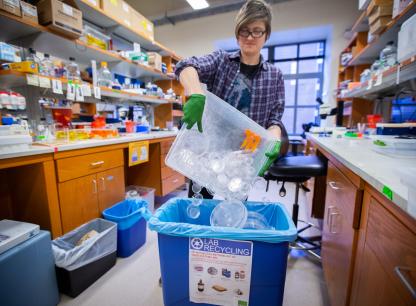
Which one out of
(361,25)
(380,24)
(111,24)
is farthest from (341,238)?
(361,25)

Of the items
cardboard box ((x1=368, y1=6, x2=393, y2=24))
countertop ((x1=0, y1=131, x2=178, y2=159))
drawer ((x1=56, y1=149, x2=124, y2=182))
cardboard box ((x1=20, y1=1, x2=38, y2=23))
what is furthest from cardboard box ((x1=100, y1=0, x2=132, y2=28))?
cardboard box ((x1=368, y1=6, x2=393, y2=24))

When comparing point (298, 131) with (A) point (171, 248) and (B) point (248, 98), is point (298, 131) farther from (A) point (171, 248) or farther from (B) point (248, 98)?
(A) point (171, 248)

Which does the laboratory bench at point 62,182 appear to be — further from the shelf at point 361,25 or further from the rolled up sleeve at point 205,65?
the shelf at point 361,25

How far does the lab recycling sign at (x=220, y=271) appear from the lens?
1.89 feet

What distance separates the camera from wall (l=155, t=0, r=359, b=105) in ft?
Answer: 11.7

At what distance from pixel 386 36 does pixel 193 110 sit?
86.7 inches

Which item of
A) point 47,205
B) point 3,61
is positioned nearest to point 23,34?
point 3,61

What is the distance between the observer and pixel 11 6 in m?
1.22

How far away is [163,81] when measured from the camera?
127 inches

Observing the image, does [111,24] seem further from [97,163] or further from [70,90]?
[97,163]

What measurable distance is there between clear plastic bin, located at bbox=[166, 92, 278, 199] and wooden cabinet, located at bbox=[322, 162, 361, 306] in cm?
35

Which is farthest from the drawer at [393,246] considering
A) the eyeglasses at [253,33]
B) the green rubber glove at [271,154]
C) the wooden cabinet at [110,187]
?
the wooden cabinet at [110,187]

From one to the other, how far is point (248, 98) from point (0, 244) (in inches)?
51.0

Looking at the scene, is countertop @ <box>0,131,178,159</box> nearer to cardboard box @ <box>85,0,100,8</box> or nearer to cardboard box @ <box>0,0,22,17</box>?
cardboard box @ <box>0,0,22,17</box>
